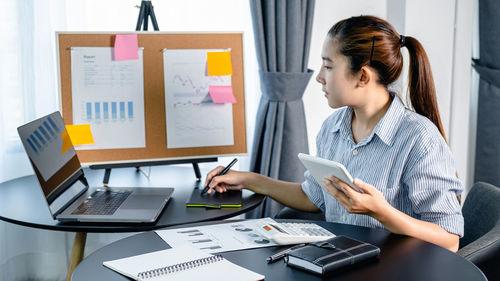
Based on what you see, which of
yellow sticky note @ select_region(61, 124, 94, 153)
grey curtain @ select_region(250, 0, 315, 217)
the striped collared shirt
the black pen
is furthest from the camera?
grey curtain @ select_region(250, 0, 315, 217)

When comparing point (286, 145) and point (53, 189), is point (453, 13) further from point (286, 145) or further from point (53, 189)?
point (53, 189)

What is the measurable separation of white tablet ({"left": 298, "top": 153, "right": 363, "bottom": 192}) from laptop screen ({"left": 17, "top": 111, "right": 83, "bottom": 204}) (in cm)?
70

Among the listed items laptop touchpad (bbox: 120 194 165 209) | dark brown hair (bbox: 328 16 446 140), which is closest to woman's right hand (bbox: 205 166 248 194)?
laptop touchpad (bbox: 120 194 165 209)

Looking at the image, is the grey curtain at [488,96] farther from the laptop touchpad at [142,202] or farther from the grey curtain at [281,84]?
the laptop touchpad at [142,202]

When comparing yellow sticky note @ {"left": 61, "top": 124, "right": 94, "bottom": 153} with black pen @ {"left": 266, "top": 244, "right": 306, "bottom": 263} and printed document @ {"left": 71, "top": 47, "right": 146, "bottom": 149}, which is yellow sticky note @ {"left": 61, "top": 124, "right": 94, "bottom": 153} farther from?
black pen @ {"left": 266, "top": 244, "right": 306, "bottom": 263}

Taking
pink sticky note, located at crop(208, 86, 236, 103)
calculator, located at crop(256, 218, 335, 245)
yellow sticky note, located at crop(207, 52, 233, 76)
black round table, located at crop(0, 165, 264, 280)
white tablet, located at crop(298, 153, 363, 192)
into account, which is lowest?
black round table, located at crop(0, 165, 264, 280)

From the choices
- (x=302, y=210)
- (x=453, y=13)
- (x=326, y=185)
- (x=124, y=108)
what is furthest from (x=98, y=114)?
(x=453, y=13)

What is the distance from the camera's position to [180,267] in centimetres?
105

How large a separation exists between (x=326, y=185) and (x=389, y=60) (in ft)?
1.45

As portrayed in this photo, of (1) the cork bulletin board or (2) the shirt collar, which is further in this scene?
(1) the cork bulletin board

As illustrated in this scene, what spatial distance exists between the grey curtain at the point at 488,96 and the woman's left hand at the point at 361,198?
1676mm

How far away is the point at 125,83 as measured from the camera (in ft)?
6.15

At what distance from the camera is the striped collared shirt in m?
1.38

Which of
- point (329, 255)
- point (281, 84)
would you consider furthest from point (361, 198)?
point (281, 84)
